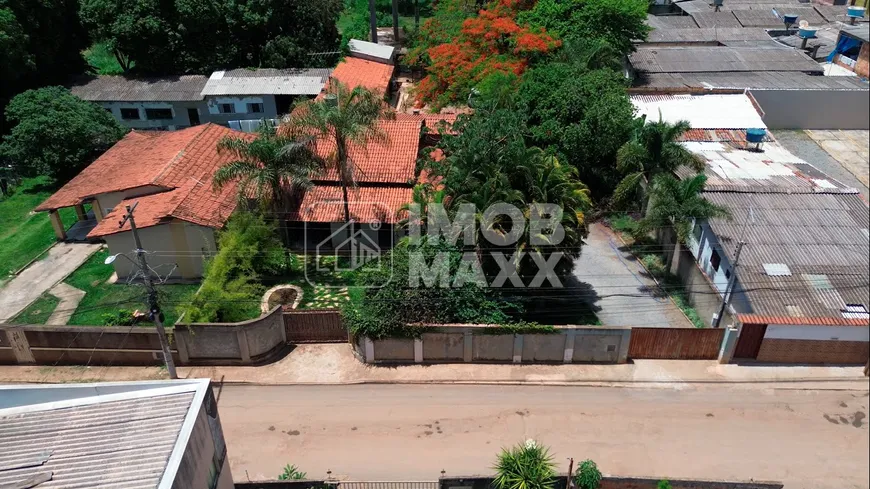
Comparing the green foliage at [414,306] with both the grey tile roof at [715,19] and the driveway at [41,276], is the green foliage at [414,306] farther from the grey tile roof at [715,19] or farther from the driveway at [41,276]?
the grey tile roof at [715,19]

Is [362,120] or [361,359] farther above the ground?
[362,120]

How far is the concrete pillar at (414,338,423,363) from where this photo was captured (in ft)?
67.6

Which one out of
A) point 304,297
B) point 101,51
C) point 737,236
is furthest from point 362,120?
point 101,51

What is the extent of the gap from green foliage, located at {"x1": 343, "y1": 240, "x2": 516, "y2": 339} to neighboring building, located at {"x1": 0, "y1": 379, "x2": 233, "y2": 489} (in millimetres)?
6810

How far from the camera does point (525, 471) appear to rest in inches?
600

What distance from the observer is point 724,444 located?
58.4 ft

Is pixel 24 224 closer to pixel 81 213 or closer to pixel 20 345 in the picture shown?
pixel 81 213

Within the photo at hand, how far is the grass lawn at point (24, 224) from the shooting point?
89.0 ft

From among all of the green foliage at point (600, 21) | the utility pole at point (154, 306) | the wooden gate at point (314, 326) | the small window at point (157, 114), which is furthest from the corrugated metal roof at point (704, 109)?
the small window at point (157, 114)

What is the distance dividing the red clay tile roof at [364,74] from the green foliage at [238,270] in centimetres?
1720

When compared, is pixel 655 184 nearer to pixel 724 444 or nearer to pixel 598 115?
pixel 598 115

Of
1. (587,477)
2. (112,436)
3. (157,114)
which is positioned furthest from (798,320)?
(157,114)

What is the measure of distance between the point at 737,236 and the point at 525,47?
1779cm

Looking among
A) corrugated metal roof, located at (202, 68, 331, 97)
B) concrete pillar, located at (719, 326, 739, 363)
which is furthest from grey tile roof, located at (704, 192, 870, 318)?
corrugated metal roof, located at (202, 68, 331, 97)
